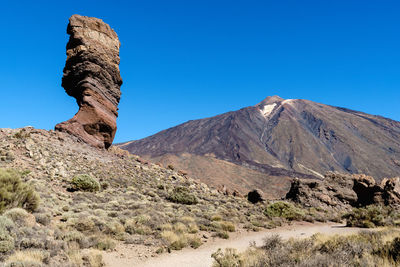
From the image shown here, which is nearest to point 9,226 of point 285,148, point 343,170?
point 343,170

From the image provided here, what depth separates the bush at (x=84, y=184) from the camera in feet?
50.2

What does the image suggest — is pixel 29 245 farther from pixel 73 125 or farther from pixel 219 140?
pixel 219 140

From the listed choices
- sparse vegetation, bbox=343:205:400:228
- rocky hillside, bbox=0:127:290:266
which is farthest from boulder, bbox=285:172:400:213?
sparse vegetation, bbox=343:205:400:228

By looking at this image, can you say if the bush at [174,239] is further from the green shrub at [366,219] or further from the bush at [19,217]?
the green shrub at [366,219]

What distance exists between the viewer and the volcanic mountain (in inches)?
4114

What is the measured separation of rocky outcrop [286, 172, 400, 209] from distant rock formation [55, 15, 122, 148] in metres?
17.3

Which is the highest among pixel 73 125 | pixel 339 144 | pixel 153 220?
pixel 339 144

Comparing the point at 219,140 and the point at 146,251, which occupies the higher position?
the point at 219,140

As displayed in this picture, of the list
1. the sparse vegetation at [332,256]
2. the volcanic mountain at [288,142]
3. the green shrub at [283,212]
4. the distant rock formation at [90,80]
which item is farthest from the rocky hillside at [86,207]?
the volcanic mountain at [288,142]

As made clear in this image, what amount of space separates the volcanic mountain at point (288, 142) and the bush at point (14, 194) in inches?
2164

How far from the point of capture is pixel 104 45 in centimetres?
2341

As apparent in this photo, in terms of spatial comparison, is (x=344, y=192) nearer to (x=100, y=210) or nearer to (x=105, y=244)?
(x=100, y=210)

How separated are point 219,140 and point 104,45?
111432 mm

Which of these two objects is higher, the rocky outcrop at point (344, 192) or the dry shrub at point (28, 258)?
the rocky outcrop at point (344, 192)
